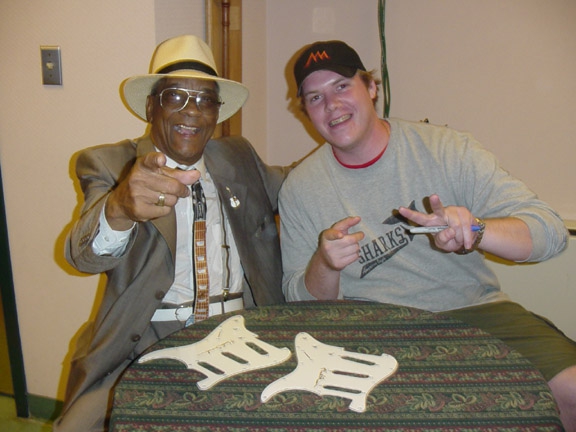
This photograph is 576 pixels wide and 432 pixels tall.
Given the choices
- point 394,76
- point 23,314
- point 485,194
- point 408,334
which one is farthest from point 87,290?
point 394,76

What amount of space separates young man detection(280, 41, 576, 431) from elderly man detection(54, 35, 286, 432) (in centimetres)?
14

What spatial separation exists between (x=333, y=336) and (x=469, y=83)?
159cm

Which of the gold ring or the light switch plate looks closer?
the gold ring

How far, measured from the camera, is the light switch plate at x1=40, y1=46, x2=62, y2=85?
1652mm

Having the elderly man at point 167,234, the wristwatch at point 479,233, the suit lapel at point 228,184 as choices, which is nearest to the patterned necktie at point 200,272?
the elderly man at point 167,234

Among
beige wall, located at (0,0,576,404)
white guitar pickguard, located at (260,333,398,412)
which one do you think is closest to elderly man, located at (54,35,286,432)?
beige wall, located at (0,0,576,404)

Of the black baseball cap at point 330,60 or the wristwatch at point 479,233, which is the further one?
the black baseball cap at point 330,60

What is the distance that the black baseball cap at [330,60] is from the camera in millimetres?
1489

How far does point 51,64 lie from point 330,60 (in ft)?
3.13

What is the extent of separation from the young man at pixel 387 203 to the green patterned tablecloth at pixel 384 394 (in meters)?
0.30

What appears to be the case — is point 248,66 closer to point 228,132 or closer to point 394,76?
point 228,132

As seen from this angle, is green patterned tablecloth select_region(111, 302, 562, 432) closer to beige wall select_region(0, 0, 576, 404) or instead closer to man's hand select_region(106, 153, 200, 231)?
man's hand select_region(106, 153, 200, 231)

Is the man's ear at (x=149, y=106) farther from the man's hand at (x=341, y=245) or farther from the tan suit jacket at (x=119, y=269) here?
the man's hand at (x=341, y=245)

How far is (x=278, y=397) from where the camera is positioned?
0.87 m
